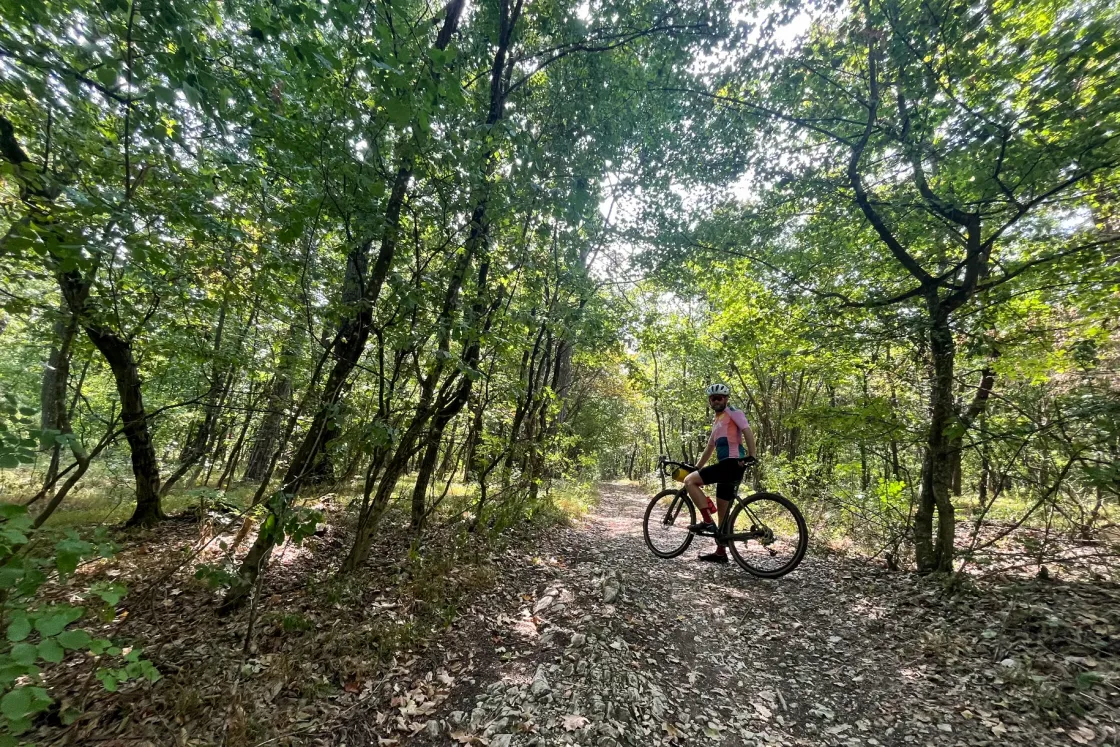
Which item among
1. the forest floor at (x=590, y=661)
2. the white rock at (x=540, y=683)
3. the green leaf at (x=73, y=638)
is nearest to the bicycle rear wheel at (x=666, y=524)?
the forest floor at (x=590, y=661)

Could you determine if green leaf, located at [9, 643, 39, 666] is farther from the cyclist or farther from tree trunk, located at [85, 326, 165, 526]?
the cyclist

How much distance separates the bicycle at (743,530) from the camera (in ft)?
18.4

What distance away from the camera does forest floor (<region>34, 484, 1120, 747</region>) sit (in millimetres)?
2848

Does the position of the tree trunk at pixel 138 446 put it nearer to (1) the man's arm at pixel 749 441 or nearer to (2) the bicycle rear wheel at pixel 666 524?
(2) the bicycle rear wheel at pixel 666 524

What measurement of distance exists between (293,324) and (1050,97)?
7.23m

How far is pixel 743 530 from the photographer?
6285 millimetres

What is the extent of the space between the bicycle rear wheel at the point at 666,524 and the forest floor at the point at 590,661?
4.43 ft

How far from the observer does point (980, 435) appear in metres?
4.62

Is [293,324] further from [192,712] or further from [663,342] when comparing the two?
[663,342]

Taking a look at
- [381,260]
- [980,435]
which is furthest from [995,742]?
[381,260]

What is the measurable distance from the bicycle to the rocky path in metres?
0.43

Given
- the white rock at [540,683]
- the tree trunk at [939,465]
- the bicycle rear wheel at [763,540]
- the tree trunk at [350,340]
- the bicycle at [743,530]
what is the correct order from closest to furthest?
the white rock at [540,683]
the tree trunk at [350,340]
the tree trunk at [939,465]
the bicycle rear wheel at [763,540]
the bicycle at [743,530]

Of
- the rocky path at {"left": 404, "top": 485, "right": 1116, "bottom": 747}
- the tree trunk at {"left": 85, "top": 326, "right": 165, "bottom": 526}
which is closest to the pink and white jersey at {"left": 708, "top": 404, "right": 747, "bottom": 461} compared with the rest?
the rocky path at {"left": 404, "top": 485, "right": 1116, "bottom": 747}

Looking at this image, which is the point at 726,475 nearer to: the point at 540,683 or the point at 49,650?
the point at 540,683
